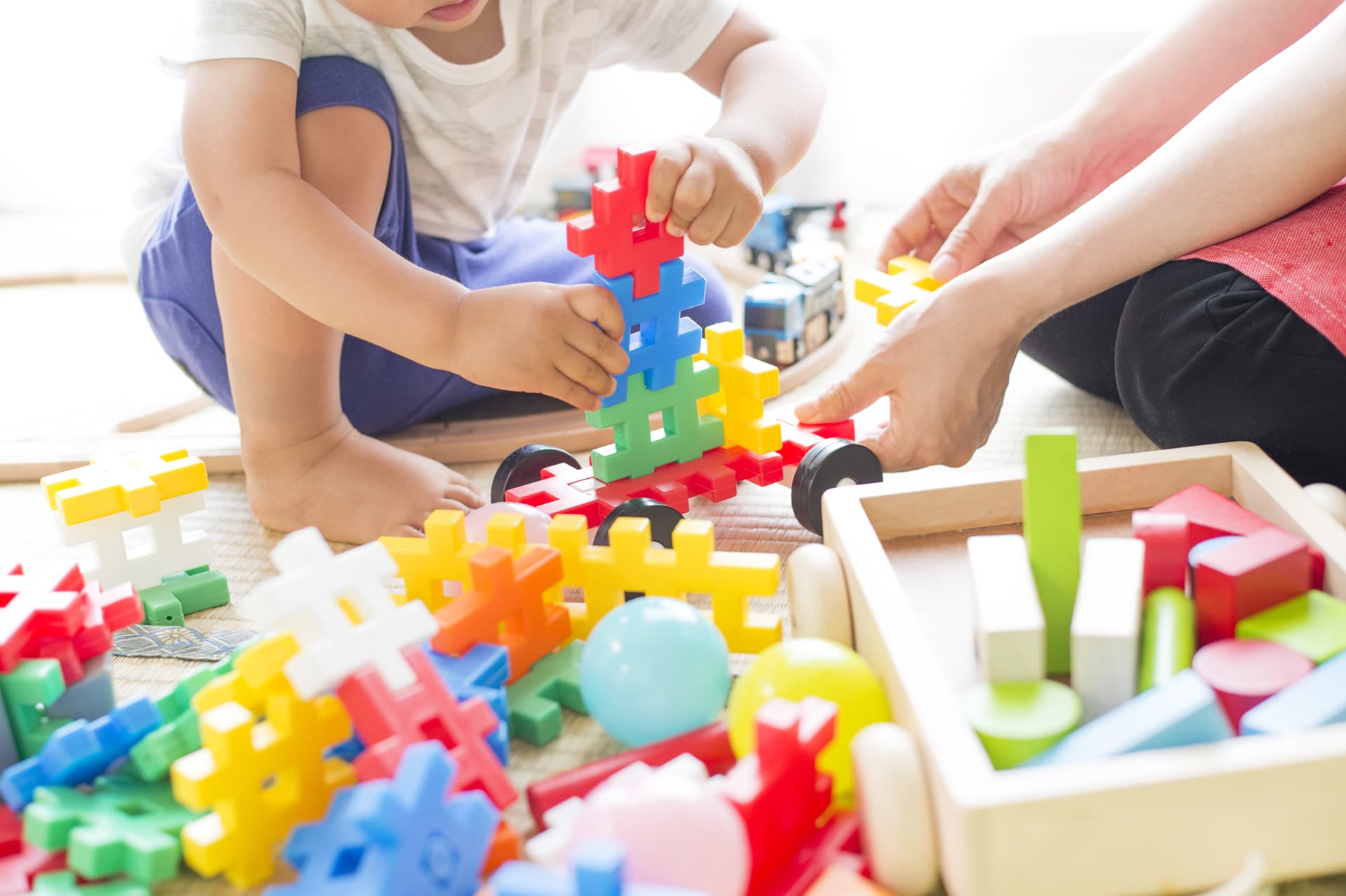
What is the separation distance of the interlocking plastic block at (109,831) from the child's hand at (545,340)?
33cm

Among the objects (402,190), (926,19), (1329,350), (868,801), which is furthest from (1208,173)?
(926,19)

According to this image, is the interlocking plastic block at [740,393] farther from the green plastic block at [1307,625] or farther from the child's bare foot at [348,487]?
the green plastic block at [1307,625]

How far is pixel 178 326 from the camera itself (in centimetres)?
102

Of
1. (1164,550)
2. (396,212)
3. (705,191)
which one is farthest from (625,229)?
(1164,550)

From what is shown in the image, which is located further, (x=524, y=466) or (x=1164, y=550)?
(x=524, y=466)

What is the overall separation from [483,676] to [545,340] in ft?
0.80

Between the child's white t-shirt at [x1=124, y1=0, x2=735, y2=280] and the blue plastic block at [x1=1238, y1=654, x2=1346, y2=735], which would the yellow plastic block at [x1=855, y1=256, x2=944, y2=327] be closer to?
the child's white t-shirt at [x1=124, y1=0, x2=735, y2=280]

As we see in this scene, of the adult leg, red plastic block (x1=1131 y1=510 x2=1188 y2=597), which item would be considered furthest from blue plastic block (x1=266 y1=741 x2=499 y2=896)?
the adult leg

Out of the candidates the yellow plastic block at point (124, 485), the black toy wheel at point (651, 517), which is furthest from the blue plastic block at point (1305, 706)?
the yellow plastic block at point (124, 485)

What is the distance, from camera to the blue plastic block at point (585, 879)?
439mm

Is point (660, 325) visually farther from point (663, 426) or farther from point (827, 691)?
point (827, 691)

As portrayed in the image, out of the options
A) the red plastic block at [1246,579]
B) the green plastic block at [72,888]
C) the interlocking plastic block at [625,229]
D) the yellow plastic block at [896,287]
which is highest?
the interlocking plastic block at [625,229]

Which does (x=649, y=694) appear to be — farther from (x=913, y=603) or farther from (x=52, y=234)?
(x=52, y=234)

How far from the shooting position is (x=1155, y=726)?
48cm
